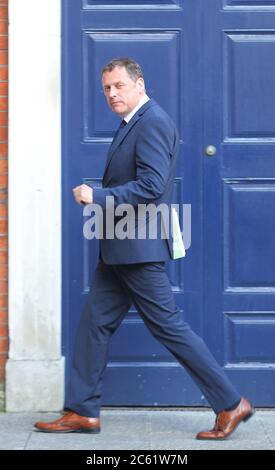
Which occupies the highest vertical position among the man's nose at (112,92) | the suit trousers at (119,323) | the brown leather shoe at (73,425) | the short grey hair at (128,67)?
the short grey hair at (128,67)

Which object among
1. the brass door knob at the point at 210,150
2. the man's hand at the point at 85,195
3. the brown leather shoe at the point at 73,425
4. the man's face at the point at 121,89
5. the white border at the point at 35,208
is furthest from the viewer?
the brass door knob at the point at 210,150

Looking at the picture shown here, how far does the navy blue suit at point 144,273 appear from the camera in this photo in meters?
5.70

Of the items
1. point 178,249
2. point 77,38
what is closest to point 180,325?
point 178,249

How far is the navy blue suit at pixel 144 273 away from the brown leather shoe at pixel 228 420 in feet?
0.16

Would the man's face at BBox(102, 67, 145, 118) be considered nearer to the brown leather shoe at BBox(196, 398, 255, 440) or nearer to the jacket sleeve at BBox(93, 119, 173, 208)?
the jacket sleeve at BBox(93, 119, 173, 208)

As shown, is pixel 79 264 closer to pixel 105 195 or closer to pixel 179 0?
pixel 105 195

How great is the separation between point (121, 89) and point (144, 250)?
80 centimetres

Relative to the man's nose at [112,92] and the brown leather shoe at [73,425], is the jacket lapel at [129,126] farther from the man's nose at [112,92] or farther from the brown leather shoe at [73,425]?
the brown leather shoe at [73,425]

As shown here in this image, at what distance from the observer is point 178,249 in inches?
234

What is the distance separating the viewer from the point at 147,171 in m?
5.68

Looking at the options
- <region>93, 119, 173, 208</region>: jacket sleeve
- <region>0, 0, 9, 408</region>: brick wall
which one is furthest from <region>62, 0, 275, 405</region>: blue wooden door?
<region>93, 119, 173, 208</region>: jacket sleeve

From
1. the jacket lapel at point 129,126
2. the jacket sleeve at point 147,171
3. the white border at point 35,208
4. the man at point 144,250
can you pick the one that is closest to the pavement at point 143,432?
the man at point 144,250

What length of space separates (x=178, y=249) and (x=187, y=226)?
633 mm

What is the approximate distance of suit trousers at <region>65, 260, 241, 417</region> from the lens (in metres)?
5.86
